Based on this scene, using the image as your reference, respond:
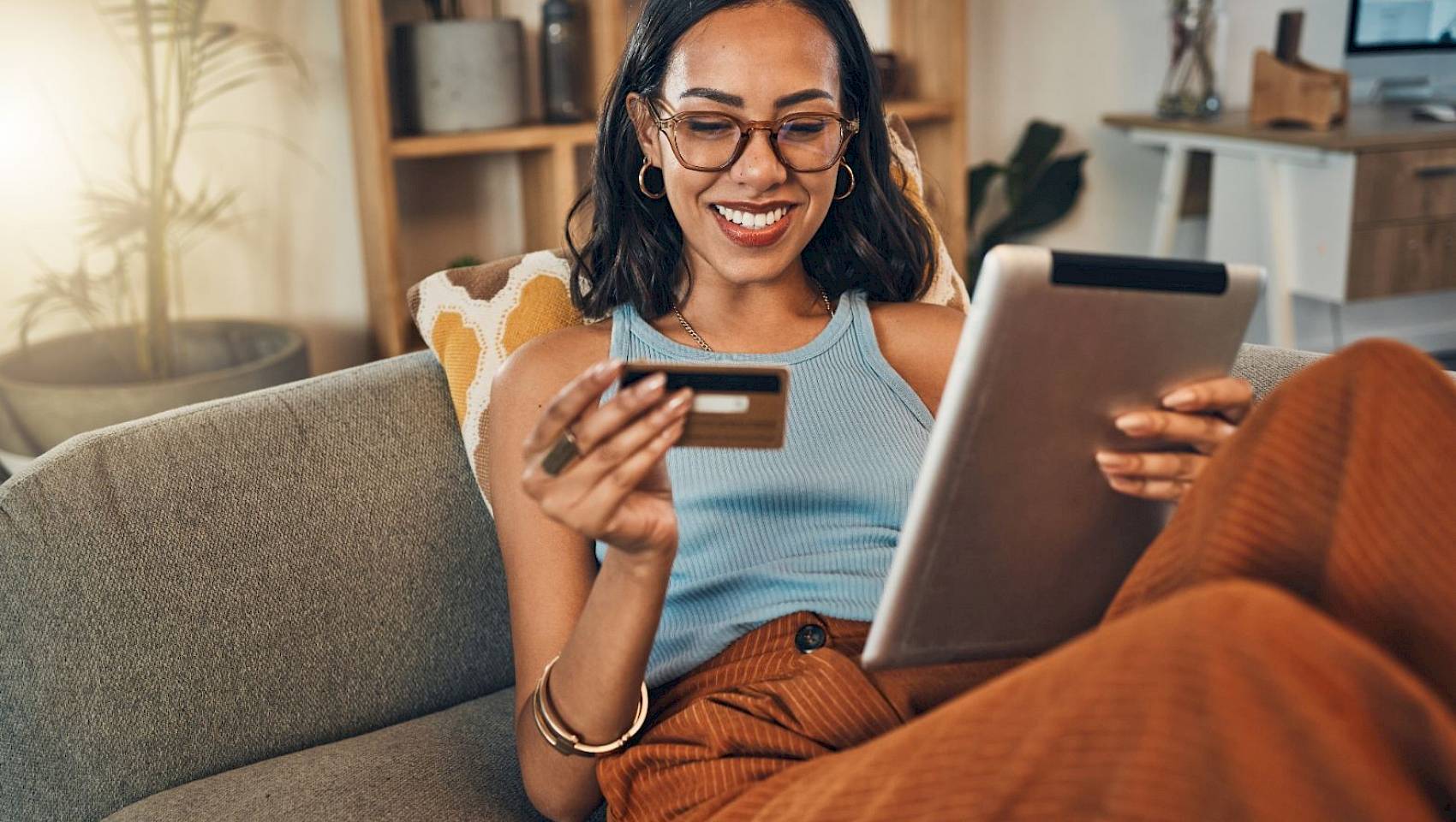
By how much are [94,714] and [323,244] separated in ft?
5.96

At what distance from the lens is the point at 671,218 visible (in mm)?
1350

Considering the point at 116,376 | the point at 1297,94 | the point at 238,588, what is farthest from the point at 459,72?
the point at 1297,94

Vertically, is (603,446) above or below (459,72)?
below

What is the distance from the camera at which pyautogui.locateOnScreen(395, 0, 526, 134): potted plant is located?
8.39ft

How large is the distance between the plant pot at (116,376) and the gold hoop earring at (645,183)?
1.05 metres

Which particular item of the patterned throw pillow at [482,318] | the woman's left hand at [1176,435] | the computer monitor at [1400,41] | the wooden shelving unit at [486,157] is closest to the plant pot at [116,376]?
the wooden shelving unit at [486,157]

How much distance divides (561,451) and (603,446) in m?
0.03

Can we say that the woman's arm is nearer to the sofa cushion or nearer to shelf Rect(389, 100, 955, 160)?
the sofa cushion

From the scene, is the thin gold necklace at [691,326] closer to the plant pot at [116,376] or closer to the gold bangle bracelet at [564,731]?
the gold bangle bracelet at [564,731]

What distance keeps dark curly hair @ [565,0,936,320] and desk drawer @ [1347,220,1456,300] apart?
191cm

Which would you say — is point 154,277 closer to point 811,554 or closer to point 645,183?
point 645,183

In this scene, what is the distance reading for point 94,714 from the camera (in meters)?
1.07

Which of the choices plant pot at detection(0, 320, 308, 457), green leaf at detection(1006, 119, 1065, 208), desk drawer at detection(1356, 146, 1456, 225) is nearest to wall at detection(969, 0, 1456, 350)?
green leaf at detection(1006, 119, 1065, 208)

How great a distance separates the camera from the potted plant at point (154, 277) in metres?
2.25
